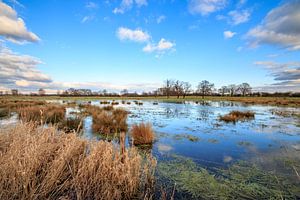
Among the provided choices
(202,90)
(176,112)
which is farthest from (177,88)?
(176,112)

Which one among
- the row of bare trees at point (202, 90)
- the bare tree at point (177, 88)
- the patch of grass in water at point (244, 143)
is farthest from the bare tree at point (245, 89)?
the patch of grass in water at point (244, 143)

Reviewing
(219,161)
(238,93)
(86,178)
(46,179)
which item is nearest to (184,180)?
(219,161)

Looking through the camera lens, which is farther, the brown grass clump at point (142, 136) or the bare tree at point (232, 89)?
the bare tree at point (232, 89)

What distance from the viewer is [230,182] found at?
197 inches

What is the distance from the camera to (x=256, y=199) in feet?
13.9

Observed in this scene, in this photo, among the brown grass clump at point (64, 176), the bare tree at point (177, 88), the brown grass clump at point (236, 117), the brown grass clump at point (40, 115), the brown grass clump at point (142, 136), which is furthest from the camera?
the bare tree at point (177, 88)

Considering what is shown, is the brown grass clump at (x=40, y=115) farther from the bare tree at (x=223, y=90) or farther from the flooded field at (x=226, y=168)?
the bare tree at (x=223, y=90)

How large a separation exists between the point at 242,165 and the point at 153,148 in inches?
138

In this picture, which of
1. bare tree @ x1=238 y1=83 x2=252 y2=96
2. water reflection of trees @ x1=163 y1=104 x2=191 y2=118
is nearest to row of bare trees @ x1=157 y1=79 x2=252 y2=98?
bare tree @ x1=238 y1=83 x2=252 y2=96

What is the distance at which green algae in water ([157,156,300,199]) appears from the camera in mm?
4418

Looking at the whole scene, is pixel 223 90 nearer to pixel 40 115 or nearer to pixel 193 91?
pixel 193 91

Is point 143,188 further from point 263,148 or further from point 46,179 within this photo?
point 263,148

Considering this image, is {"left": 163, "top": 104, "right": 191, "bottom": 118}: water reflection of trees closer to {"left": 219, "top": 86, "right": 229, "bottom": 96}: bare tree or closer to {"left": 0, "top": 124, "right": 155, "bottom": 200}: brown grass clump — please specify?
{"left": 0, "top": 124, "right": 155, "bottom": 200}: brown grass clump

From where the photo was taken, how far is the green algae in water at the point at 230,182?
4418mm
